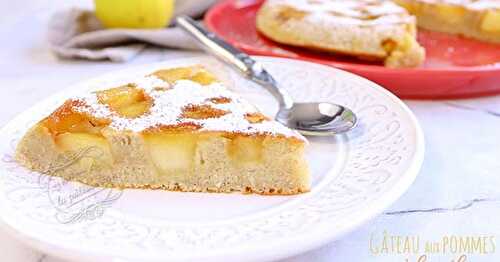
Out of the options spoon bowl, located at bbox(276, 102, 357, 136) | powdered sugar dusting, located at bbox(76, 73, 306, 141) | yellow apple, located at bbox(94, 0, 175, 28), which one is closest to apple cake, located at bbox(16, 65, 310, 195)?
powdered sugar dusting, located at bbox(76, 73, 306, 141)

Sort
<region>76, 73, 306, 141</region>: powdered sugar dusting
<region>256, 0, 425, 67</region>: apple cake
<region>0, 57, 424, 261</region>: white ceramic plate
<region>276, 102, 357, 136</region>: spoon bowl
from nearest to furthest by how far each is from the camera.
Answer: <region>0, 57, 424, 261</region>: white ceramic plate, <region>76, 73, 306, 141</region>: powdered sugar dusting, <region>276, 102, 357, 136</region>: spoon bowl, <region>256, 0, 425, 67</region>: apple cake

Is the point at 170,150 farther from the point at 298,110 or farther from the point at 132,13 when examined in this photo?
the point at 132,13

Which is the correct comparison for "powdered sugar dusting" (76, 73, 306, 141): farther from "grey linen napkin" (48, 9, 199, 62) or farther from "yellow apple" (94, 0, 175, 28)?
"yellow apple" (94, 0, 175, 28)

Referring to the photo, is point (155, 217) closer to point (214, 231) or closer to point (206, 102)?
point (214, 231)

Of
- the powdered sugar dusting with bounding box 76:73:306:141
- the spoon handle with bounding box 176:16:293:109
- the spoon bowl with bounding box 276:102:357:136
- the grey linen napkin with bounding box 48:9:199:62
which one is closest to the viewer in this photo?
the powdered sugar dusting with bounding box 76:73:306:141

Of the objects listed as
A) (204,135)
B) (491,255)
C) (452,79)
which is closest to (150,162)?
(204,135)

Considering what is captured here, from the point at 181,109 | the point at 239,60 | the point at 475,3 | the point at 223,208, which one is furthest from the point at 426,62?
the point at 223,208
